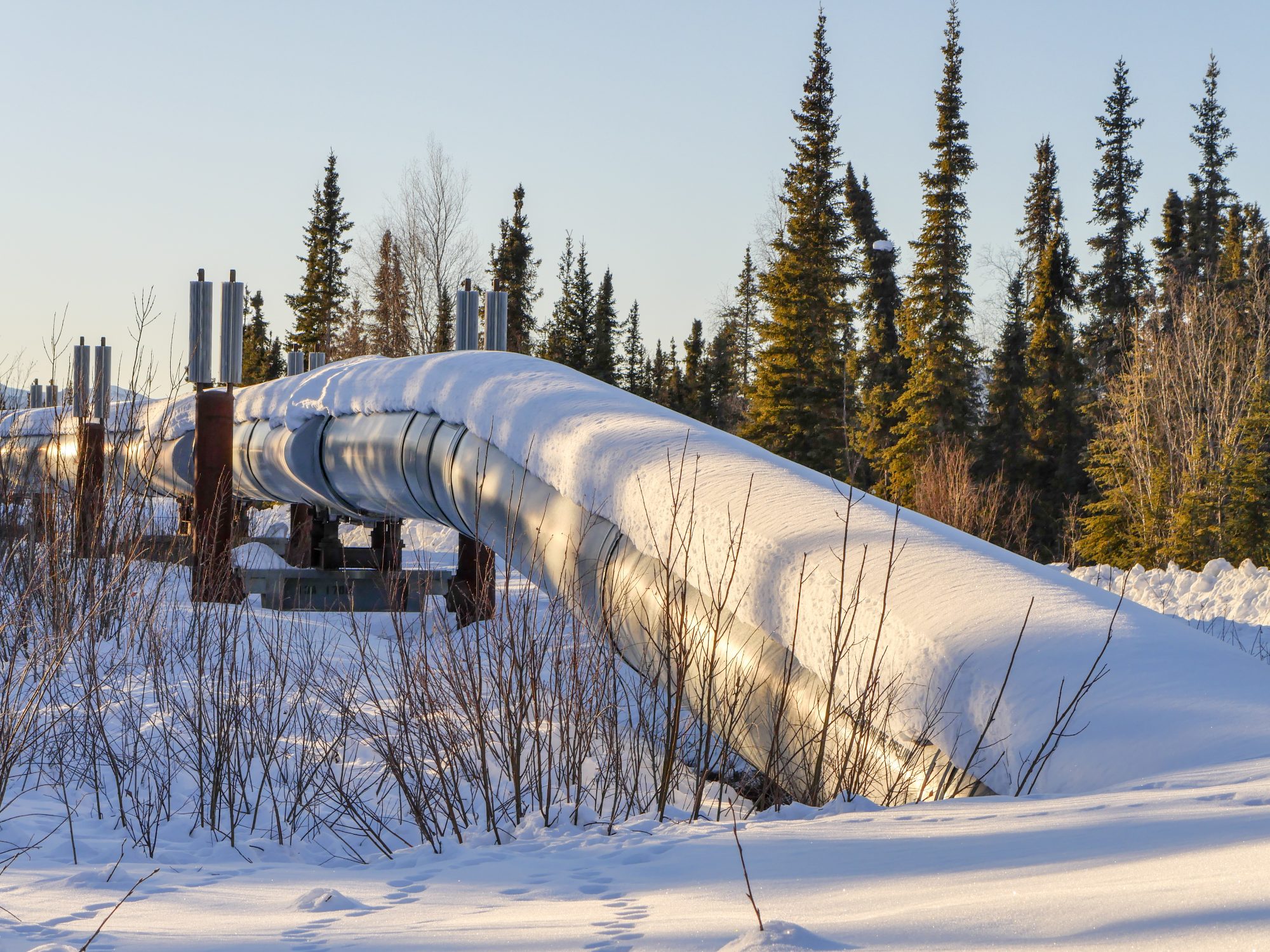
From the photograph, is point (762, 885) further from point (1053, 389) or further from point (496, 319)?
point (1053, 389)

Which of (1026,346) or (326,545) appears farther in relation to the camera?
(1026,346)

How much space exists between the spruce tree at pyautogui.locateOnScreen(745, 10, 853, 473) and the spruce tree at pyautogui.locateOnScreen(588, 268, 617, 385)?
8.83m

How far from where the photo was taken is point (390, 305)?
47.1 m

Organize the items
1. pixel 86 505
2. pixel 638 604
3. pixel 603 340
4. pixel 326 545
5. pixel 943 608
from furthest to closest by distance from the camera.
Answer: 1. pixel 603 340
2. pixel 326 545
3. pixel 86 505
4. pixel 638 604
5. pixel 943 608

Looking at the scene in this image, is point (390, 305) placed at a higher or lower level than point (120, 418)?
higher

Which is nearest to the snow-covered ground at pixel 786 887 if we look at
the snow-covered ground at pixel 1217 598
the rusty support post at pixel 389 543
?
the rusty support post at pixel 389 543

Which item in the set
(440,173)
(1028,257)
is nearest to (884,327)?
(1028,257)

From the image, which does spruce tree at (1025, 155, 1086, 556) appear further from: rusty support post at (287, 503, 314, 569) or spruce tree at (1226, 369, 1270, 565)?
rusty support post at (287, 503, 314, 569)

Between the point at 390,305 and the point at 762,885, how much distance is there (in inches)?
1825

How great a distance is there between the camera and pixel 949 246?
107 ft

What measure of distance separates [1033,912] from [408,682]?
243 centimetres

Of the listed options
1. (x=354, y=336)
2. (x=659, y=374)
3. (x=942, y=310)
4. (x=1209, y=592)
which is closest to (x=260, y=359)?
(x=354, y=336)

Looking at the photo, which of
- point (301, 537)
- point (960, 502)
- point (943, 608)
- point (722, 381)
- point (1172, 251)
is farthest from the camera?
point (722, 381)

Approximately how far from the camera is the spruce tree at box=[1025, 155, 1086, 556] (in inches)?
1250
